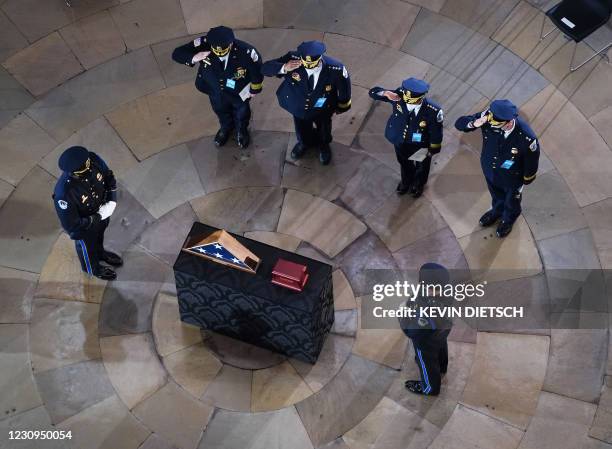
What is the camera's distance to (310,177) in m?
10.8

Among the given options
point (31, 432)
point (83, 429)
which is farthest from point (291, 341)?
point (31, 432)

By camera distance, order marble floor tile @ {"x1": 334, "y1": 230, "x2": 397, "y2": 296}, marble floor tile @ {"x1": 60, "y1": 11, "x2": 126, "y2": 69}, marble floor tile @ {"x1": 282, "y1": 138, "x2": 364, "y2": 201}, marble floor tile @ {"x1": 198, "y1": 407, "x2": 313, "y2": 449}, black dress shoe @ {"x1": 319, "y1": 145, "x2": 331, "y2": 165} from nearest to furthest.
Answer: marble floor tile @ {"x1": 198, "y1": 407, "x2": 313, "y2": 449}, marble floor tile @ {"x1": 334, "y1": 230, "x2": 397, "y2": 296}, marble floor tile @ {"x1": 282, "y1": 138, "x2": 364, "y2": 201}, black dress shoe @ {"x1": 319, "y1": 145, "x2": 331, "y2": 165}, marble floor tile @ {"x1": 60, "y1": 11, "x2": 126, "y2": 69}

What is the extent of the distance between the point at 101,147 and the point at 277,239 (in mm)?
2873

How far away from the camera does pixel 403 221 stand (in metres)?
10.4

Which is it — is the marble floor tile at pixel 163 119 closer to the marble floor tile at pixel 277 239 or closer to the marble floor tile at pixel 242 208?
the marble floor tile at pixel 242 208

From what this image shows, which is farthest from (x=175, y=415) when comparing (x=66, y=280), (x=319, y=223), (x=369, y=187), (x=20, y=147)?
(x=20, y=147)

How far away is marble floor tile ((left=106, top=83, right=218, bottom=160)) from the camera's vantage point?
11.2m

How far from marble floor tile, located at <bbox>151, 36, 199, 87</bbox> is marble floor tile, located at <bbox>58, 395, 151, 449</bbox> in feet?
15.5

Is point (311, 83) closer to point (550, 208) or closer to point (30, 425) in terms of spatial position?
point (550, 208)

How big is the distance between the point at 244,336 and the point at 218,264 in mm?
1174

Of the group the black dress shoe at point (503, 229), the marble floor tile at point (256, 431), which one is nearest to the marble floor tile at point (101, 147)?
the marble floor tile at point (256, 431)

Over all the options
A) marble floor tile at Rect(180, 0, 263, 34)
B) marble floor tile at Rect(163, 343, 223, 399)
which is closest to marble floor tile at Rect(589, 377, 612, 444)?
marble floor tile at Rect(163, 343, 223, 399)

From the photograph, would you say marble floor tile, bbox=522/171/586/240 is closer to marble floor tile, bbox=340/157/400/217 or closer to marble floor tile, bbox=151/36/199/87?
marble floor tile, bbox=340/157/400/217

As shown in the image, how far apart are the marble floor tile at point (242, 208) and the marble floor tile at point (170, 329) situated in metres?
1.23
